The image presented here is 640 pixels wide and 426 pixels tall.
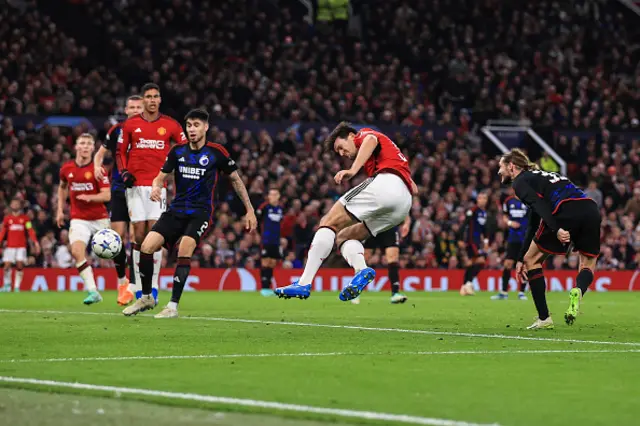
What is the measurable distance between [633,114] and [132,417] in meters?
32.5

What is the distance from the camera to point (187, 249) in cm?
1327

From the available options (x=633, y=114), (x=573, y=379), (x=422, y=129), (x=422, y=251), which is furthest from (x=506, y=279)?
(x=573, y=379)

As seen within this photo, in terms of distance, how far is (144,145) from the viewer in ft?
51.5

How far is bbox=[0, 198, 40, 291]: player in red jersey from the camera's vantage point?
25.6 metres

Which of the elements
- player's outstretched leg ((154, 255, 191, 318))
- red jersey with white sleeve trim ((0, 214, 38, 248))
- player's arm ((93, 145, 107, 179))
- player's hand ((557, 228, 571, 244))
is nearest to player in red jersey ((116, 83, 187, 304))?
player's arm ((93, 145, 107, 179))

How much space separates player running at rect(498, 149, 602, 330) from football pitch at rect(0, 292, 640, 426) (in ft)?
1.33

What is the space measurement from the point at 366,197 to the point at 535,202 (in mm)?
1680

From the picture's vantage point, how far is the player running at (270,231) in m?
25.1

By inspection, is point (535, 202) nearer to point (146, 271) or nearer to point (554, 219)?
point (554, 219)

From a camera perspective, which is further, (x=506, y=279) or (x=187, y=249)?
(x=506, y=279)

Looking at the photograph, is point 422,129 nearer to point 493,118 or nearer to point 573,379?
point 493,118

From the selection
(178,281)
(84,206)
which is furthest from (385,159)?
(84,206)

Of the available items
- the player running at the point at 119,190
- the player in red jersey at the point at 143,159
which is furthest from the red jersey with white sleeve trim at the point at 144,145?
the player running at the point at 119,190

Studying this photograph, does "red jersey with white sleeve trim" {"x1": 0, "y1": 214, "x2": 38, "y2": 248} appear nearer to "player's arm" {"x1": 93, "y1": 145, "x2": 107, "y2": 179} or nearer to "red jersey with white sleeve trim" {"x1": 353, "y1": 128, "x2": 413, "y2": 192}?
"player's arm" {"x1": 93, "y1": 145, "x2": 107, "y2": 179}
